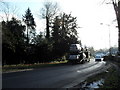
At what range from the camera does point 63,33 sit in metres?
68.4

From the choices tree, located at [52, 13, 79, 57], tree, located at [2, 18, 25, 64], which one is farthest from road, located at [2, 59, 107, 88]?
tree, located at [52, 13, 79, 57]

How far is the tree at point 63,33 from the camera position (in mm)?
59812

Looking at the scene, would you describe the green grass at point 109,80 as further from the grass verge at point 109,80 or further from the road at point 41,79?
the road at point 41,79

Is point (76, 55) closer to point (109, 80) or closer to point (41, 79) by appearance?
point (41, 79)

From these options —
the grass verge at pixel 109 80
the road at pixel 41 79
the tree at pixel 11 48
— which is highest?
the tree at pixel 11 48

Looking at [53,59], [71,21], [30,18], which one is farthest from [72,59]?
[30,18]

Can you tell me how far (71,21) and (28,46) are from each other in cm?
3112

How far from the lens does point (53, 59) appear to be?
55938mm

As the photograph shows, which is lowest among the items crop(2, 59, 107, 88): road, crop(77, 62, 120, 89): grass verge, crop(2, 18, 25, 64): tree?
crop(2, 59, 107, 88): road

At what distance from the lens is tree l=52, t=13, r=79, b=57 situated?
59812mm

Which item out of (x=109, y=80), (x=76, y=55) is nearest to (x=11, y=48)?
(x=76, y=55)

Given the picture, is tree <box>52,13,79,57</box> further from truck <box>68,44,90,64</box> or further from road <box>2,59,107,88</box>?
road <box>2,59,107,88</box>

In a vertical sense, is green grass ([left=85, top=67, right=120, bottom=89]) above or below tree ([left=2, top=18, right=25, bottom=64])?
below

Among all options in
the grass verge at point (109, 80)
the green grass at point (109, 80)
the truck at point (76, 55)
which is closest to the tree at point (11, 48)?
the truck at point (76, 55)
